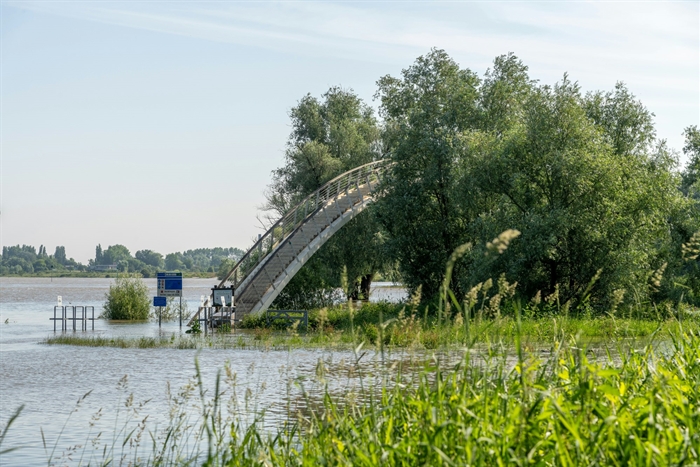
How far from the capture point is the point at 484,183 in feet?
97.8

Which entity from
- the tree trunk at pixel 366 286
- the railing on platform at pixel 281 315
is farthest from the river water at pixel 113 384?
the tree trunk at pixel 366 286

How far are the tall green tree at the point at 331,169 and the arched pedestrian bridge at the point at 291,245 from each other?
2.69 metres

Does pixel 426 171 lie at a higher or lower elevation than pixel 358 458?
higher

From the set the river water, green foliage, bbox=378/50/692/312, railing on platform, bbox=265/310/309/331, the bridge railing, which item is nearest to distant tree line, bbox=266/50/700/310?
green foliage, bbox=378/50/692/312

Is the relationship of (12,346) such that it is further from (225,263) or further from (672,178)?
(225,263)

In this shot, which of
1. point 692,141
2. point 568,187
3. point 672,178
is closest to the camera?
point 568,187

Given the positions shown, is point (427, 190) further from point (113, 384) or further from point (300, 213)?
point (113, 384)

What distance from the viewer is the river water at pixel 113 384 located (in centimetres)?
1008

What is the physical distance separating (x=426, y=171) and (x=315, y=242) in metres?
5.74

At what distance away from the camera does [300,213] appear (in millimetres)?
44031

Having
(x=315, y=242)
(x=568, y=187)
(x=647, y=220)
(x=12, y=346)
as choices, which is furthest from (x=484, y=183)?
(x=12, y=346)

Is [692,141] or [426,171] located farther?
[692,141]

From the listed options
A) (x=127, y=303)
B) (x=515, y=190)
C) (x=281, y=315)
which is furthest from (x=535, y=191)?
(x=127, y=303)

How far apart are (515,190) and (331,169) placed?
637 inches
